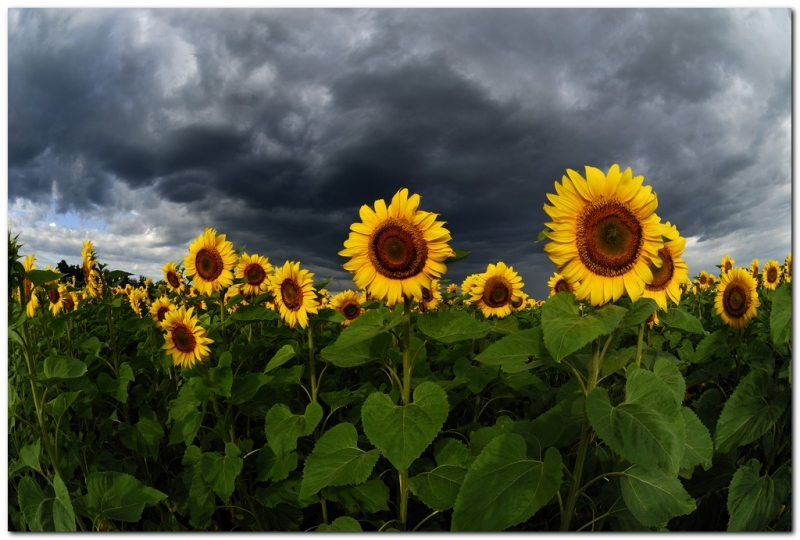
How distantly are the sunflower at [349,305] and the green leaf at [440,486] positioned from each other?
231cm

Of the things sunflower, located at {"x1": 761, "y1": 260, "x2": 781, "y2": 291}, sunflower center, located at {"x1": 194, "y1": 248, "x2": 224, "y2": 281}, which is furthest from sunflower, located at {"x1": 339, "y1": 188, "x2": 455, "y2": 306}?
sunflower, located at {"x1": 761, "y1": 260, "x2": 781, "y2": 291}

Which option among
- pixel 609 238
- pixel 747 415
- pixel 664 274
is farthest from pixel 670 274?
pixel 747 415

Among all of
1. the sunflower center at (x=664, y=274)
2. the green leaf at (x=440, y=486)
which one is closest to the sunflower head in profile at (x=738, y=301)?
the sunflower center at (x=664, y=274)

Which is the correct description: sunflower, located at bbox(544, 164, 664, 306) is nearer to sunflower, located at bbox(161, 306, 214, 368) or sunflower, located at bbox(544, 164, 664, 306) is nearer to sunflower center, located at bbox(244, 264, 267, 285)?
sunflower, located at bbox(161, 306, 214, 368)

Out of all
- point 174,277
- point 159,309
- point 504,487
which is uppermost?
point 174,277

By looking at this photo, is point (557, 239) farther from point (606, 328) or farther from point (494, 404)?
point (494, 404)

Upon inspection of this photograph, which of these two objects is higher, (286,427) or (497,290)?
(497,290)

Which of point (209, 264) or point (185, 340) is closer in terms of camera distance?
point (185, 340)

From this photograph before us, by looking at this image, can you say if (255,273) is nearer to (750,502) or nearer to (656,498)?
(656,498)

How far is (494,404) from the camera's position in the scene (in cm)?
430

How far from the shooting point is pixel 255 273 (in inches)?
174

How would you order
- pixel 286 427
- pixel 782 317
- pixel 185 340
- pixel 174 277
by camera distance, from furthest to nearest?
1. pixel 174 277
2. pixel 185 340
3. pixel 286 427
4. pixel 782 317

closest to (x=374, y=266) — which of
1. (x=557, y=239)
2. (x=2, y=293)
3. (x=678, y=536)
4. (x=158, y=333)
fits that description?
(x=557, y=239)

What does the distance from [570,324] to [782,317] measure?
1483 mm
